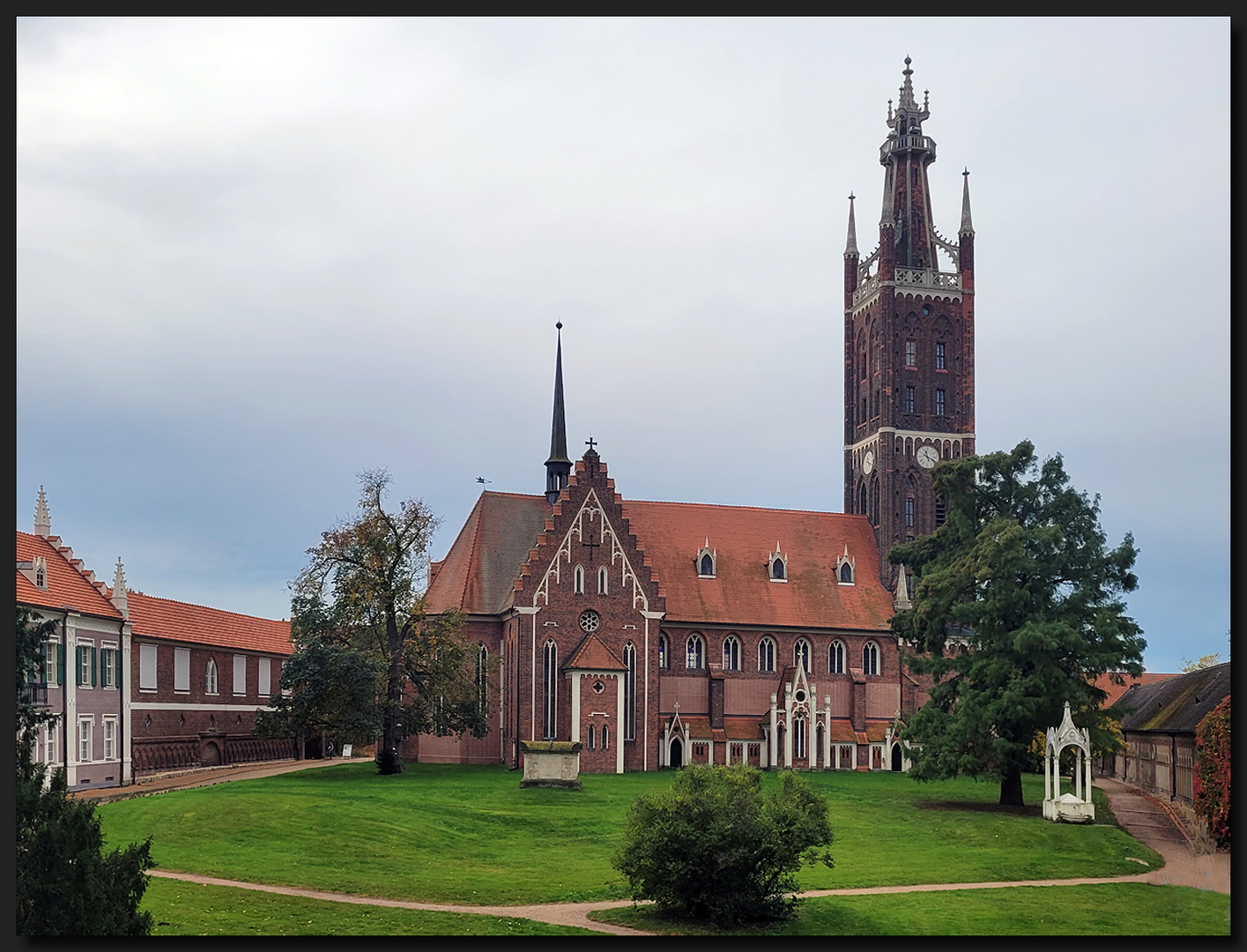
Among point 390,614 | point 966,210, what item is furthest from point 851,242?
point 390,614

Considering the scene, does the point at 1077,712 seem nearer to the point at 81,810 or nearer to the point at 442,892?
the point at 442,892

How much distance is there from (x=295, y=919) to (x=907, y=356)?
199 ft

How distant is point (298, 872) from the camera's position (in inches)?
1179

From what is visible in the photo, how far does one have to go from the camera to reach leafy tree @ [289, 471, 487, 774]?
5550 cm

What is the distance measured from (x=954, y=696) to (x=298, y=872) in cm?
2919

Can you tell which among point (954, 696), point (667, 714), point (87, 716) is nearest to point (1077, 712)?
point (954, 696)

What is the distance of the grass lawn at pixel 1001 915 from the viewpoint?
25859mm

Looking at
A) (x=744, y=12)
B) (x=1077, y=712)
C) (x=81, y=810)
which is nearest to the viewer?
(x=744, y=12)

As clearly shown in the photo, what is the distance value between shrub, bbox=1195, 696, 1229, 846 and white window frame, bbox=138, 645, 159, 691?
39.2 m

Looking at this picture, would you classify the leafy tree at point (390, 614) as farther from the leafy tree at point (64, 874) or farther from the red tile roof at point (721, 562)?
the leafy tree at point (64, 874)

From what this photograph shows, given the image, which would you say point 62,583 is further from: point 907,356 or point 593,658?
point 907,356

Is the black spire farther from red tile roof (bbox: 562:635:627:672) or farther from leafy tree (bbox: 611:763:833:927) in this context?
leafy tree (bbox: 611:763:833:927)

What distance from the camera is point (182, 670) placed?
2315 inches

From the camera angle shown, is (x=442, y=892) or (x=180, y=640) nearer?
(x=442, y=892)
